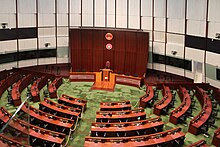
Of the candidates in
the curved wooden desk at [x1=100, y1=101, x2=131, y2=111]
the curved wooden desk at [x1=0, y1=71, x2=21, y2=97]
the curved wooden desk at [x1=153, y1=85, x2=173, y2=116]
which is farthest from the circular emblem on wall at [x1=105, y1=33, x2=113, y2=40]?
the curved wooden desk at [x1=100, y1=101, x2=131, y2=111]

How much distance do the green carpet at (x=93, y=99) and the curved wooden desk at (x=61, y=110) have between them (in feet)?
1.74

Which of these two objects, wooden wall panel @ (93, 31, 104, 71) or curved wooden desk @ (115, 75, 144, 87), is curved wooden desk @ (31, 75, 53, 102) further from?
curved wooden desk @ (115, 75, 144, 87)

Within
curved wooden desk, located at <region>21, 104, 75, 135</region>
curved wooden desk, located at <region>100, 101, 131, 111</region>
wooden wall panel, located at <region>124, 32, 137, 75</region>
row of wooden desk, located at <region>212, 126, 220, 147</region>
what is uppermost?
wooden wall panel, located at <region>124, 32, 137, 75</region>

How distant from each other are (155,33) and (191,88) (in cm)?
532

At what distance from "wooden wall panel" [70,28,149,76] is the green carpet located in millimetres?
1902

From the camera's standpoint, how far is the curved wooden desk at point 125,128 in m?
11.9

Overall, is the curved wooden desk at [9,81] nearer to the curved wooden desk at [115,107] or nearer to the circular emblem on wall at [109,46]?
the curved wooden desk at [115,107]

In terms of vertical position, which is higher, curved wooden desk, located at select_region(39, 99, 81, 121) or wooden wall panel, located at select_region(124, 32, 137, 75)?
wooden wall panel, located at select_region(124, 32, 137, 75)

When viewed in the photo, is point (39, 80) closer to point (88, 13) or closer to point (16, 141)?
point (88, 13)

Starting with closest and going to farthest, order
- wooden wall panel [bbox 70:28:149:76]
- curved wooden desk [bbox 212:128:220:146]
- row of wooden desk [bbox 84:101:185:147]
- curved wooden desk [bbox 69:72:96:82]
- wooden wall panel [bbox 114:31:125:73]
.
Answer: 1. row of wooden desk [bbox 84:101:185:147]
2. curved wooden desk [bbox 212:128:220:146]
3. curved wooden desk [bbox 69:72:96:82]
4. wooden wall panel [bbox 70:28:149:76]
5. wooden wall panel [bbox 114:31:125:73]

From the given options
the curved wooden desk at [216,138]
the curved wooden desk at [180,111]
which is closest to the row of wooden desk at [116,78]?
the curved wooden desk at [180,111]

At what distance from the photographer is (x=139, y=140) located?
11.0 m

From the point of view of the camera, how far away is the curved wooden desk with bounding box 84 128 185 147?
10656mm

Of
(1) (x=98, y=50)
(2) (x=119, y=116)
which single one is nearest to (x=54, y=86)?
(1) (x=98, y=50)
